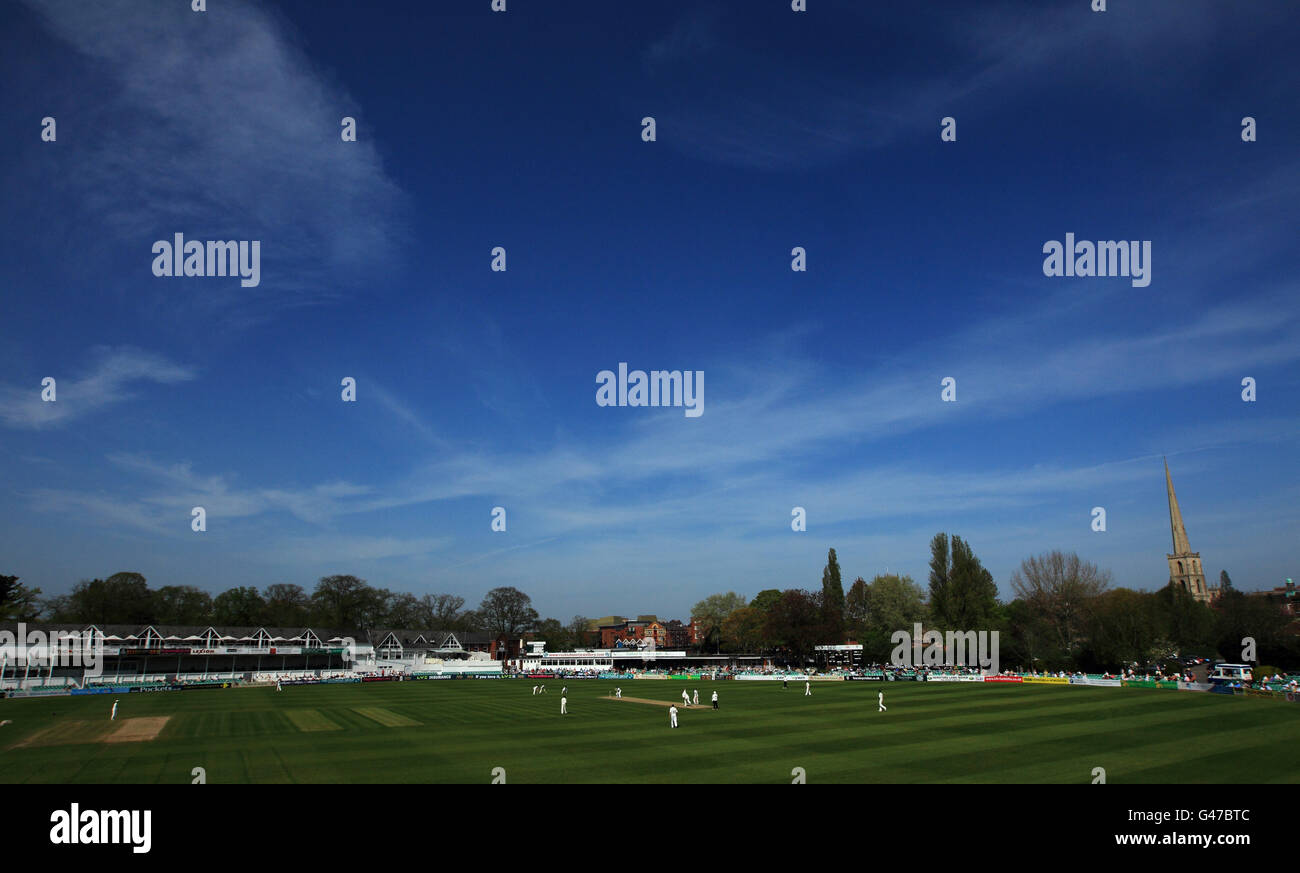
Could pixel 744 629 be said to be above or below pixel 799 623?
below

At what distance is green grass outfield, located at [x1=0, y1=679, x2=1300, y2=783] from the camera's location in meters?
24.6

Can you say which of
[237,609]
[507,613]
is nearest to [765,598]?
[507,613]

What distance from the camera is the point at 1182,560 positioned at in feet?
611

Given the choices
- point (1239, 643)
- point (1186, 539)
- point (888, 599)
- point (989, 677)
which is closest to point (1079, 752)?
point (989, 677)

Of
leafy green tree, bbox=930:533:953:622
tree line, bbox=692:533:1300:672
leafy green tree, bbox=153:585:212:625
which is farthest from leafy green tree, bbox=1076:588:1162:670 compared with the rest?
leafy green tree, bbox=153:585:212:625

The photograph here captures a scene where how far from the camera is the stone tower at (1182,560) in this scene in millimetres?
183875

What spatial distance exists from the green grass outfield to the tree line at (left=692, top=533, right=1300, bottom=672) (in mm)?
36981

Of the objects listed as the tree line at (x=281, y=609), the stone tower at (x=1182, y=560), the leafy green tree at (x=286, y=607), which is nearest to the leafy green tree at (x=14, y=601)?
the tree line at (x=281, y=609)

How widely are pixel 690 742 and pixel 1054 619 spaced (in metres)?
95.4

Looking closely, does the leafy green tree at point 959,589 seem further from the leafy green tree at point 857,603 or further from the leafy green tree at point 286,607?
the leafy green tree at point 286,607

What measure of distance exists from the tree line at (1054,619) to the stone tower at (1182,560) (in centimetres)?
7239

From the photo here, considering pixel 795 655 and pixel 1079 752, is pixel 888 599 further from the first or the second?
pixel 1079 752

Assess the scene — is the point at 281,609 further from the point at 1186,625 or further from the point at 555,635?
the point at 1186,625
